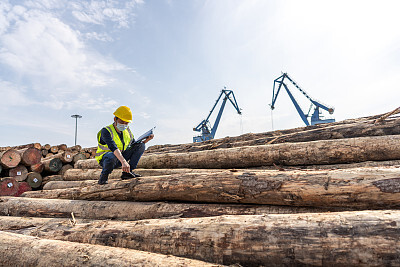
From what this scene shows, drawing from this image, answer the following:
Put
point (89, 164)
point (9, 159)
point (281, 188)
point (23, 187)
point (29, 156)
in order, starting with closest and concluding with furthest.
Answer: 1. point (281, 188)
2. point (89, 164)
3. point (9, 159)
4. point (23, 187)
5. point (29, 156)

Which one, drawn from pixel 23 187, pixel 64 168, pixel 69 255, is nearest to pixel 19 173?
pixel 23 187

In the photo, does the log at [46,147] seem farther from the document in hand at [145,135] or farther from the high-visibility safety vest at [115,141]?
the document in hand at [145,135]

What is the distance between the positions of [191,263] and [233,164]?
3183 mm

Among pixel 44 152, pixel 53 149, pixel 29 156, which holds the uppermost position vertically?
pixel 53 149

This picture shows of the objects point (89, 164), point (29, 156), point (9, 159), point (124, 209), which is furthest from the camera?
point (29, 156)

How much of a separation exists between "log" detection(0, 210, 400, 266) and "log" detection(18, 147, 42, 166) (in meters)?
8.95

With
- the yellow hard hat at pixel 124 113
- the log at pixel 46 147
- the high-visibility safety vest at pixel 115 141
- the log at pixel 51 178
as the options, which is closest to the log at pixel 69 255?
the high-visibility safety vest at pixel 115 141

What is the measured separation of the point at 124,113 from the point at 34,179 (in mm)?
7772

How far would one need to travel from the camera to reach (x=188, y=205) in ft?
10.5

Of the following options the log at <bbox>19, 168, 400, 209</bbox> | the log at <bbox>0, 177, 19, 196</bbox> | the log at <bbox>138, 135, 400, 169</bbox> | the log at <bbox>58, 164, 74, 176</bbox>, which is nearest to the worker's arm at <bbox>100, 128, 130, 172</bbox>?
the log at <bbox>19, 168, 400, 209</bbox>

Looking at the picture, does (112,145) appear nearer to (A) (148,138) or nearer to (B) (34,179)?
(A) (148,138)

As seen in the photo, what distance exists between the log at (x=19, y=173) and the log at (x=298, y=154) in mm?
7064

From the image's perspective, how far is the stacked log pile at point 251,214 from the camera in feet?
6.36

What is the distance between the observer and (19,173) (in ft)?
31.1
